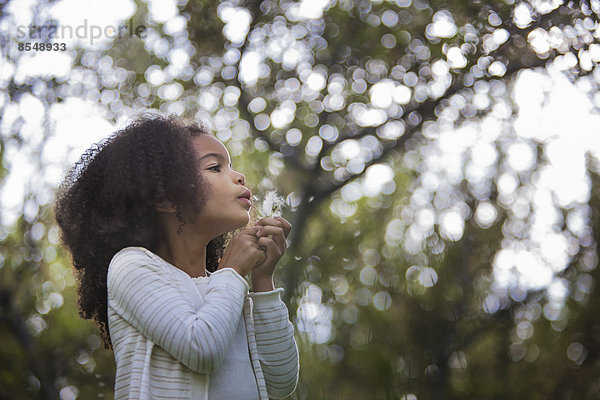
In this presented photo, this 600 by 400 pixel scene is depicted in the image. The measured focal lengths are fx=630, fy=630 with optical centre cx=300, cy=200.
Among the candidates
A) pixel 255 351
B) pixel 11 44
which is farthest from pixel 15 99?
pixel 255 351

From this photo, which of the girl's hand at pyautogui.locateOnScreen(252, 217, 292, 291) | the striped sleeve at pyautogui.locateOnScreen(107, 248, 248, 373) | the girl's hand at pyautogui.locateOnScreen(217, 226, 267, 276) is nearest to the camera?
the striped sleeve at pyautogui.locateOnScreen(107, 248, 248, 373)

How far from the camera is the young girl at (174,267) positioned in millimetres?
1639

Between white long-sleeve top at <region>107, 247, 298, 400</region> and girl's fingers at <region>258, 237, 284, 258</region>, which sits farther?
girl's fingers at <region>258, 237, 284, 258</region>

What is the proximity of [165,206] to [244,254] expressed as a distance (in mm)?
330

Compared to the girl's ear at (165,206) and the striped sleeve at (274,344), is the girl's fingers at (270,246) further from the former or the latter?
the girl's ear at (165,206)

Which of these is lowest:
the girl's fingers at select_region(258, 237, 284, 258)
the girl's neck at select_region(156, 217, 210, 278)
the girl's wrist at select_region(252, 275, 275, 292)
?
the girl's wrist at select_region(252, 275, 275, 292)

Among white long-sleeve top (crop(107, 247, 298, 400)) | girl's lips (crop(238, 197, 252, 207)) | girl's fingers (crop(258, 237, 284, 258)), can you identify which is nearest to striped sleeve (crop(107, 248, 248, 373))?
white long-sleeve top (crop(107, 247, 298, 400))

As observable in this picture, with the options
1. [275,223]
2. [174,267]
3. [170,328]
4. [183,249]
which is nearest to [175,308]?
[170,328]

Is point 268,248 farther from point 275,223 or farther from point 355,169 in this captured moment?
point 355,169

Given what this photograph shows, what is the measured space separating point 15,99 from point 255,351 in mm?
6517

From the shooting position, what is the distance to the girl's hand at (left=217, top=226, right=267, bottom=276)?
1865 mm

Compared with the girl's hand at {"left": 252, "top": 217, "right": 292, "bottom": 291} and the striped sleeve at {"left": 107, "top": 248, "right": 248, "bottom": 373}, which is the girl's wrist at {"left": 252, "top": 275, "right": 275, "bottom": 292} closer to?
the girl's hand at {"left": 252, "top": 217, "right": 292, "bottom": 291}

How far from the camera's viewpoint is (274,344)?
1.93 meters

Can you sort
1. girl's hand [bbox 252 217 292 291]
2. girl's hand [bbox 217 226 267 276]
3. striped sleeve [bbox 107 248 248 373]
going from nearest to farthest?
striped sleeve [bbox 107 248 248 373] < girl's hand [bbox 217 226 267 276] < girl's hand [bbox 252 217 292 291]
